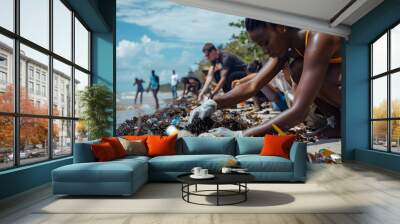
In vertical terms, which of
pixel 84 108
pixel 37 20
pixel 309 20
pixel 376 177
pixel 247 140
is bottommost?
pixel 376 177

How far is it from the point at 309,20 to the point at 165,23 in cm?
359

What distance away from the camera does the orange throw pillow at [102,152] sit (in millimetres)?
5793

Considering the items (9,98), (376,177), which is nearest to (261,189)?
(376,177)

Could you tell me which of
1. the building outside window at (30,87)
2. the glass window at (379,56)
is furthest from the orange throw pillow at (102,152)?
the glass window at (379,56)

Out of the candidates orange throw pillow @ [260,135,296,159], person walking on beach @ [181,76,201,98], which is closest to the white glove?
person walking on beach @ [181,76,201,98]

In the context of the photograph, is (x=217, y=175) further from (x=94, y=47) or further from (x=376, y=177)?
(x=94, y=47)

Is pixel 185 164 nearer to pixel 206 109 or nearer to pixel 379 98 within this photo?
pixel 206 109

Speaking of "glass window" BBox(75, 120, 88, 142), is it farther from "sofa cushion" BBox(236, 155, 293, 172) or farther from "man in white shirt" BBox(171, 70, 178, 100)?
"sofa cushion" BBox(236, 155, 293, 172)

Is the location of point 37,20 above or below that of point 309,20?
below

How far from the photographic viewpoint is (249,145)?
277 inches

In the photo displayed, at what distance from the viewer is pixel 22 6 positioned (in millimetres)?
5602

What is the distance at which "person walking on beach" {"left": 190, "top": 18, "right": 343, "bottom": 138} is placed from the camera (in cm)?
914

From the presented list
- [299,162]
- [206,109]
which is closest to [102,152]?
[299,162]

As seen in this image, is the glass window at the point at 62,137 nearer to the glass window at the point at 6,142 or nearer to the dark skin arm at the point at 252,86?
the glass window at the point at 6,142
